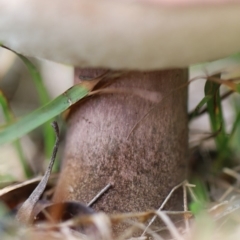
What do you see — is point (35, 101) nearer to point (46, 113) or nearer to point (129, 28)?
point (46, 113)

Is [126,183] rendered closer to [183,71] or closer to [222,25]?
[183,71]

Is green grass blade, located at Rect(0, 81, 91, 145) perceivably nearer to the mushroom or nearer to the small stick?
the mushroom

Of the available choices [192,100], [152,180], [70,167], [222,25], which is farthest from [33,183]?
[192,100]

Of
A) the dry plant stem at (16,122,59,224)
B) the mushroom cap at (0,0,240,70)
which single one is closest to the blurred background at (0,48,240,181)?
the dry plant stem at (16,122,59,224)

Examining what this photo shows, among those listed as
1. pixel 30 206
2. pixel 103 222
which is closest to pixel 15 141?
pixel 30 206

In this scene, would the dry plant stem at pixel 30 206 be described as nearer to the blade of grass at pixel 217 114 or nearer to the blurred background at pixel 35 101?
the blurred background at pixel 35 101

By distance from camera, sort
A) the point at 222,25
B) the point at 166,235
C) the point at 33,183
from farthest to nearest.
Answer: the point at 33,183 → the point at 166,235 → the point at 222,25
